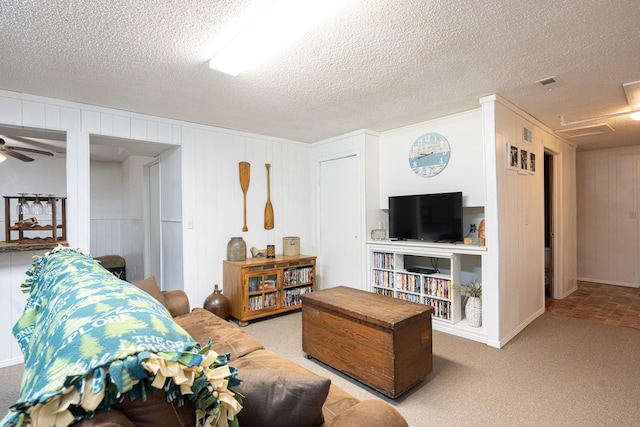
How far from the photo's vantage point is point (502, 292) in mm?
3002

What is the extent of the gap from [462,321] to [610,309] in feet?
7.19

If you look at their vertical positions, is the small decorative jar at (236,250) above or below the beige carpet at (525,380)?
above

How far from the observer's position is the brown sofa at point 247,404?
2.18 feet

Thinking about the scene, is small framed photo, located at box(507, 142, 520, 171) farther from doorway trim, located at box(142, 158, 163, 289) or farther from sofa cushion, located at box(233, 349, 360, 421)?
doorway trim, located at box(142, 158, 163, 289)

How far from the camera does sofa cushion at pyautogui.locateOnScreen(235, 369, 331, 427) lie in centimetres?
99

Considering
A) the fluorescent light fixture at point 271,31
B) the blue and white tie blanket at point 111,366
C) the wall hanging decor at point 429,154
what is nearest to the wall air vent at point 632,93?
the wall hanging decor at point 429,154

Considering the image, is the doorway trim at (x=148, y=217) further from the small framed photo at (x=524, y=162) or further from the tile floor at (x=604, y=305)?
the tile floor at (x=604, y=305)

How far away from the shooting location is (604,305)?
165 inches

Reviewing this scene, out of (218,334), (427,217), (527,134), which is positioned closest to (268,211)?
(427,217)

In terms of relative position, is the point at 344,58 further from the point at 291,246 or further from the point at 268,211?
the point at 291,246

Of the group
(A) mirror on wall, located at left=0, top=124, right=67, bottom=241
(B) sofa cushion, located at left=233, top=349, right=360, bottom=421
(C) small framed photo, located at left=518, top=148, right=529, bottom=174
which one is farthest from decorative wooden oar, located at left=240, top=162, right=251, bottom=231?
(C) small framed photo, located at left=518, top=148, right=529, bottom=174

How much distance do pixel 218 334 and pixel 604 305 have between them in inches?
190

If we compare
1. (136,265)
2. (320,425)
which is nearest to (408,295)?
(320,425)

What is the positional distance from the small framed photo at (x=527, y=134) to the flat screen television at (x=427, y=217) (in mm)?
964
